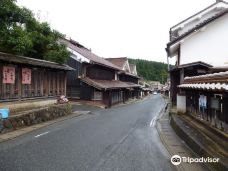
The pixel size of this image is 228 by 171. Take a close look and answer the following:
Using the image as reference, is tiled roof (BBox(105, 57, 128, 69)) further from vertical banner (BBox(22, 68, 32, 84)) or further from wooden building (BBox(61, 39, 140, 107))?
vertical banner (BBox(22, 68, 32, 84))

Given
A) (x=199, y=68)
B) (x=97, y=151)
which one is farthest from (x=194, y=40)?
(x=97, y=151)

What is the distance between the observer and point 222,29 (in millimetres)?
23906

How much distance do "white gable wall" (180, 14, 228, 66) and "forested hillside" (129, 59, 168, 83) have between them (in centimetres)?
13573

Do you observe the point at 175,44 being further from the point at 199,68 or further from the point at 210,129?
the point at 210,129

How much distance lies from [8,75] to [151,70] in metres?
149

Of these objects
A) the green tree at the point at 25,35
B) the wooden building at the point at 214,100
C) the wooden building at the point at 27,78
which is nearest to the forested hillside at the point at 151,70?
the green tree at the point at 25,35

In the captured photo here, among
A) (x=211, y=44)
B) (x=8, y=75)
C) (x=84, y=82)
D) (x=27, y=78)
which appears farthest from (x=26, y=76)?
(x=84, y=82)

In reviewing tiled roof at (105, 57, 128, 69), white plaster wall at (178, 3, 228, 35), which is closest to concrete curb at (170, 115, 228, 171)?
white plaster wall at (178, 3, 228, 35)

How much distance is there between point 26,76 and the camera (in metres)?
21.2

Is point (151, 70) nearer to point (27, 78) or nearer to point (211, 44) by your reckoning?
point (211, 44)

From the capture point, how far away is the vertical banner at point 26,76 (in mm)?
20766

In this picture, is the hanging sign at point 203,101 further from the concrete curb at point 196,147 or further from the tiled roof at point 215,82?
the concrete curb at point 196,147

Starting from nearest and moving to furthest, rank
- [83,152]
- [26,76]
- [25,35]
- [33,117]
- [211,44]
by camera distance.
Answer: [83,152], [33,117], [26,76], [25,35], [211,44]

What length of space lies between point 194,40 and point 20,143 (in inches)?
688
